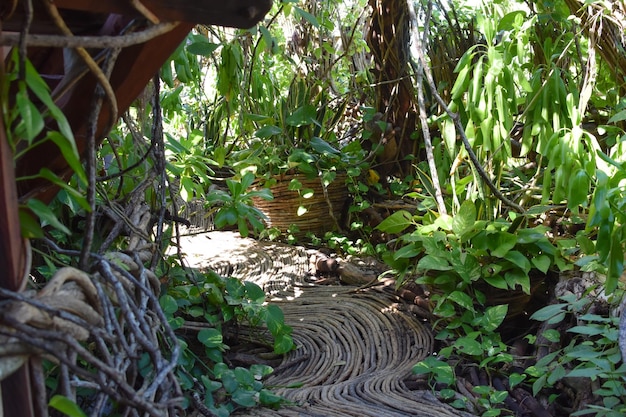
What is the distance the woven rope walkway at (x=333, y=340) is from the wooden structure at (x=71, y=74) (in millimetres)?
910

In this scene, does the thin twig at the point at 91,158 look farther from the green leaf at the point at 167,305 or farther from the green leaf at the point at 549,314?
the green leaf at the point at 549,314

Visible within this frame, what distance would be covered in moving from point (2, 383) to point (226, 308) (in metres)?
1.29

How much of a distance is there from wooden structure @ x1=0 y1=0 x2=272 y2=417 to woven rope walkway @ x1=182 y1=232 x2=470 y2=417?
91 centimetres

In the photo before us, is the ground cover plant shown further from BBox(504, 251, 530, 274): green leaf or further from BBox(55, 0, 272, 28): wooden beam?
BBox(55, 0, 272, 28): wooden beam

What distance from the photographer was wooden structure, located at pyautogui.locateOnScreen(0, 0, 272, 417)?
24.6 inches

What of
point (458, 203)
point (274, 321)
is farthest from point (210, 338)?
point (458, 203)

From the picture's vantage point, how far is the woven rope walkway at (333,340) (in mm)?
1708

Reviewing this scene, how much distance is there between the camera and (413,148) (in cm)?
324

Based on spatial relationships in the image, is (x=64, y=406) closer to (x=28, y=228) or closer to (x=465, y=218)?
(x=28, y=228)

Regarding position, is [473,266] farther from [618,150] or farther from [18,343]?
[18,343]

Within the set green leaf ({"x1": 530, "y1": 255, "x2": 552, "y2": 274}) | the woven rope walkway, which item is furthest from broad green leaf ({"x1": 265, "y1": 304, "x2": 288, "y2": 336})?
green leaf ({"x1": 530, "y1": 255, "x2": 552, "y2": 274})

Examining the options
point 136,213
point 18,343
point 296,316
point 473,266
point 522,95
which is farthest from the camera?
point 522,95

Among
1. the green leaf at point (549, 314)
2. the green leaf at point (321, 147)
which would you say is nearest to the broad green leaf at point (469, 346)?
the green leaf at point (549, 314)

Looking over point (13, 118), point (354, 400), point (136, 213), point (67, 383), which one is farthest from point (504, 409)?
point (13, 118)
